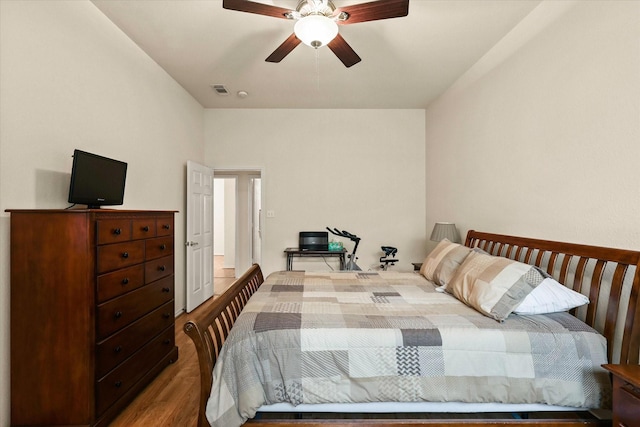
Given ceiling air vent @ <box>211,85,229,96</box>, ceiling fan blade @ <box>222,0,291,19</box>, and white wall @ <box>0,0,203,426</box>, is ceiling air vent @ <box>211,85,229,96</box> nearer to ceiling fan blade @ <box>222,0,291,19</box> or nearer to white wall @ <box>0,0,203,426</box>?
white wall @ <box>0,0,203,426</box>

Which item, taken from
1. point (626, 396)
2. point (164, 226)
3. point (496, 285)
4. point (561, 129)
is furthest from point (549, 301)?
point (164, 226)

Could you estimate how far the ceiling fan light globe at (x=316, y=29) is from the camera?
198 cm

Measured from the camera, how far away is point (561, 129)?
6.97 ft

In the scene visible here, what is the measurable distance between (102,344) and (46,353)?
0.26 meters

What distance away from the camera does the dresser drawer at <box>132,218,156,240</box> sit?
216cm

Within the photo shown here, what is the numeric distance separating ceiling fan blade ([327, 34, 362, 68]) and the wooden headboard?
1.98 m

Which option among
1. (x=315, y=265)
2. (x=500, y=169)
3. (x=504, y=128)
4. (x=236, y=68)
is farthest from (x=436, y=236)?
(x=236, y=68)

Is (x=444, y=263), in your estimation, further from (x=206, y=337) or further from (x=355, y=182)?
(x=355, y=182)

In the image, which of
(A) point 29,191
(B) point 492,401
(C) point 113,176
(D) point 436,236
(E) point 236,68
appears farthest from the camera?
(D) point 436,236

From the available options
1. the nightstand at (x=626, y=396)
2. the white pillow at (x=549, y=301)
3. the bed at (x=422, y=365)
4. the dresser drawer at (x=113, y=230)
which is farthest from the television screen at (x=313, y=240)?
the nightstand at (x=626, y=396)

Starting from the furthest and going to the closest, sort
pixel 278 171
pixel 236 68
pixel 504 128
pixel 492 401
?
pixel 278 171 < pixel 236 68 < pixel 504 128 < pixel 492 401

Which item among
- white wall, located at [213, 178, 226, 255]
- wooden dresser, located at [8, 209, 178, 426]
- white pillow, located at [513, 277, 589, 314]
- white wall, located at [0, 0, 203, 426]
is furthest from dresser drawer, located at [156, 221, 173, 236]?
white wall, located at [213, 178, 226, 255]

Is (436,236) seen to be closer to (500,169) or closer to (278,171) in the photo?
(500,169)

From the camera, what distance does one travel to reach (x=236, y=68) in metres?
3.38
